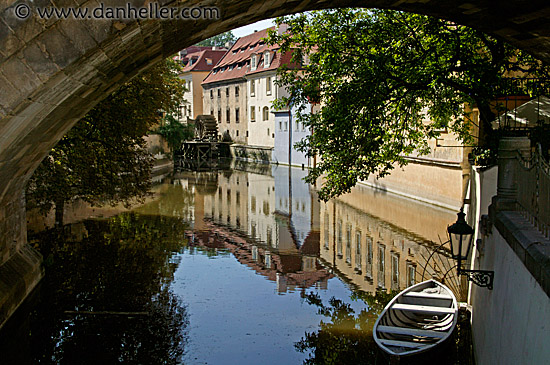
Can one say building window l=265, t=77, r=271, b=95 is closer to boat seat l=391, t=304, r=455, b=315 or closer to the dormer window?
the dormer window

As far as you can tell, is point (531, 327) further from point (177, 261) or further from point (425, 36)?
point (177, 261)

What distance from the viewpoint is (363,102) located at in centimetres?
1178

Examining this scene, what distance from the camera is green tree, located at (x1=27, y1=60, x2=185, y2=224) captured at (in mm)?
14133

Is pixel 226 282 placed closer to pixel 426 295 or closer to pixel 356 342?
pixel 356 342

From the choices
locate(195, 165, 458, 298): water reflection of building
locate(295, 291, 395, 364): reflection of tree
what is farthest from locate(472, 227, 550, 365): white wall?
locate(195, 165, 458, 298): water reflection of building

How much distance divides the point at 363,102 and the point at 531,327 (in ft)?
25.9

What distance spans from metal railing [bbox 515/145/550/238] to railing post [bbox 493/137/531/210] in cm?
13

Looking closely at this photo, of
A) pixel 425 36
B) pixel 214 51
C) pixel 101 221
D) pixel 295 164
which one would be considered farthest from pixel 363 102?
pixel 214 51

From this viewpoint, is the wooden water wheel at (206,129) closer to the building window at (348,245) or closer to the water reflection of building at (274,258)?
the water reflection of building at (274,258)

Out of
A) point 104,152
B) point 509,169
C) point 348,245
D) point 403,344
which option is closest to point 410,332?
point 403,344

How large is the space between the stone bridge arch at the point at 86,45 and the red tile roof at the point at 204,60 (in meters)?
61.5

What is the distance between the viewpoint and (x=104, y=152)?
15.2 m

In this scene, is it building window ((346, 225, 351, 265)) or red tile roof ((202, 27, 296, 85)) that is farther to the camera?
Result: red tile roof ((202, 27, 296, 85))

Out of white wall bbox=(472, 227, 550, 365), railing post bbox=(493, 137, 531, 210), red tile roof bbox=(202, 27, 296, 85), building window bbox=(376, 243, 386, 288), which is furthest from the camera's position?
red tile roof bbox=(202, 27, 296, 85)
